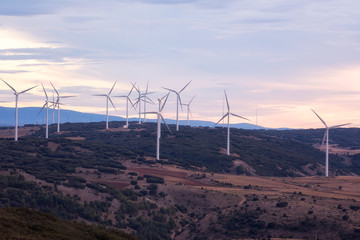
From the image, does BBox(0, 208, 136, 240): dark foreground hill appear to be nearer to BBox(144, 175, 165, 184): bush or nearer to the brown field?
BBox(144, 175, 165, 184): bush

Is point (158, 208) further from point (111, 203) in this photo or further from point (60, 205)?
point (60, 205)

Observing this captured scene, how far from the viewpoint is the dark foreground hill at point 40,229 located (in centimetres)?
3381

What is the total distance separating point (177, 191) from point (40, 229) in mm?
48662

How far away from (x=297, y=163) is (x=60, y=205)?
92.9m

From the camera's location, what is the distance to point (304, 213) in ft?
209

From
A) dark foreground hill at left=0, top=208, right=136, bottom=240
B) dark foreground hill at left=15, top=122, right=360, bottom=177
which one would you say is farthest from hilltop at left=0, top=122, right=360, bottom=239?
dark foreground hill at left=0, top=208, right=136, bottom=240

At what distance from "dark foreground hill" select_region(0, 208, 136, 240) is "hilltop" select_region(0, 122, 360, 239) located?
22975 mm

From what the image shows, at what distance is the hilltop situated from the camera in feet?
207

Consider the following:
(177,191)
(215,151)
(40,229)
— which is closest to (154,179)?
(177,191)

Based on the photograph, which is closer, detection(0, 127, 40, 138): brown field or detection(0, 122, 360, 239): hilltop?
detection(0, 122, 360, 239): hilltop

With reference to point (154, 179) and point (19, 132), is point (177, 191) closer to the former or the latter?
point (154, 179)

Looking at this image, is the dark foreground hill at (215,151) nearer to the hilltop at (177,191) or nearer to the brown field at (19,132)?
the hilltop at (177,191)

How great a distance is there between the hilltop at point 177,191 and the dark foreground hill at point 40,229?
75.4ft

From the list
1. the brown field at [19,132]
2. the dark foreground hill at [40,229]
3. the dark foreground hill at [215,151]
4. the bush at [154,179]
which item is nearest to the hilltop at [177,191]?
the bush at [154,179]
